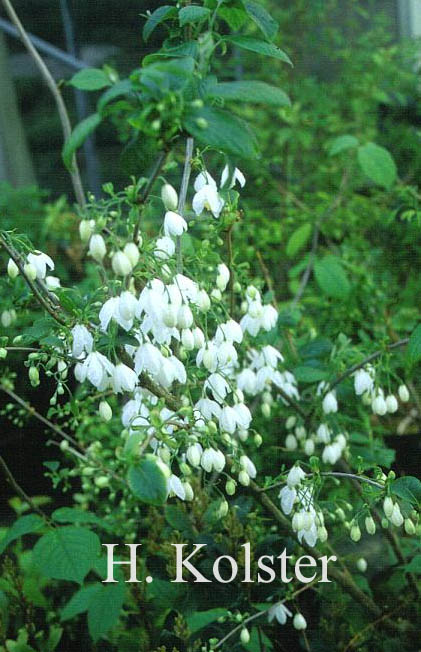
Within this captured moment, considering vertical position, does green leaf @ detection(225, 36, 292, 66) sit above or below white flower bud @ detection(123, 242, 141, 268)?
above

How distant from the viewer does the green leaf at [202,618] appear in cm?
138

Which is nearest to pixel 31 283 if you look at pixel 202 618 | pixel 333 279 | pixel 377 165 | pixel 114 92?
pixel 114 92

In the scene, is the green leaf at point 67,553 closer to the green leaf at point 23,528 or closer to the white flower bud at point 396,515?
the green leaf at point 23,528

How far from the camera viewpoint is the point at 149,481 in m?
0.85

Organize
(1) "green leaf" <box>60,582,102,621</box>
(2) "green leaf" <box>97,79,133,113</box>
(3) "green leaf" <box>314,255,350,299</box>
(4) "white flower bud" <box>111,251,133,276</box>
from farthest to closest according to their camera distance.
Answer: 1. (3) "green leaf" <box>314,255,350,299</box>
2. (1) "green leaf" <box>60,582,102,621</box>
3. (4) "white flower bud" <box>111,251,133,276</box>
4. (2) "green leaf" <box>97,79,133,113</box>

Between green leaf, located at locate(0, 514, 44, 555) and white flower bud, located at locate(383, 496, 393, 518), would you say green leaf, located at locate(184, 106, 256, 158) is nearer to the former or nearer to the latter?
white flower bud, located at locate(383, 496, 393, 518)

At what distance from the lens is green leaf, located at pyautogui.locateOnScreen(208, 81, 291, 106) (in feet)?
2.72

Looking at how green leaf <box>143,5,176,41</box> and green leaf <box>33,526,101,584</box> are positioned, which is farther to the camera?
green leaf <box>33,526,101,584</box>

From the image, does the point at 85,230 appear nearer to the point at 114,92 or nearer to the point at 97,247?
the point at 97,247

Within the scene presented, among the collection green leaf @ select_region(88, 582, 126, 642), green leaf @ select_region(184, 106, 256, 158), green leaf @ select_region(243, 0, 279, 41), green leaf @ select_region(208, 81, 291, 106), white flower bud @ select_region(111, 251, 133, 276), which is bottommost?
green leaf @ select_region(88, 582, 126, 642)

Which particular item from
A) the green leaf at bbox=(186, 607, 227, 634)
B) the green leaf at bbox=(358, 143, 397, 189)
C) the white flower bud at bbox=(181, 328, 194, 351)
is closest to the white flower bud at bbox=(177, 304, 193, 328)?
the white flower bud at bbox=(181, 328, 194, 351)

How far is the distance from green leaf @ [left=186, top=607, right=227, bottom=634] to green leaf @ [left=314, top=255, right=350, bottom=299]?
3.11 feet

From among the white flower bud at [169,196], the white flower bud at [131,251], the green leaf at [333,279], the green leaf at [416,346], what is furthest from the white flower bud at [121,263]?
the green leaf at [333,279]

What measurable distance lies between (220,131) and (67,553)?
867 mm
